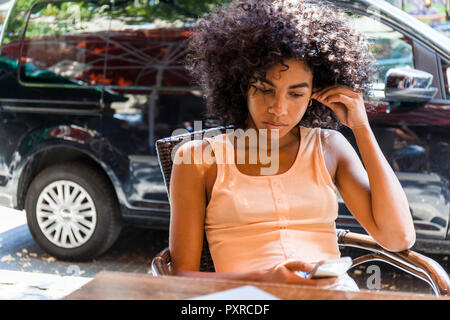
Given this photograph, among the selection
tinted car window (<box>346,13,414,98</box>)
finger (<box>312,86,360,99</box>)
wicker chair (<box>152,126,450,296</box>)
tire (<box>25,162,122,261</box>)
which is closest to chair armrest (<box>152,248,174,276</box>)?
wicker chair (<box>152,126,450,296</box>)

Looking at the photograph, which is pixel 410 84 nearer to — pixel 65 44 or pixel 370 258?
pixel 370 258

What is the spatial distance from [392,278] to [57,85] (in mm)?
2910

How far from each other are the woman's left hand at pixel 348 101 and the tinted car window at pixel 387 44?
194 centimetres

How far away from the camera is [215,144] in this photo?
1.98m

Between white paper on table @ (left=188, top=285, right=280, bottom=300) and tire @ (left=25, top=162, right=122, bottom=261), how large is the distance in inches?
126

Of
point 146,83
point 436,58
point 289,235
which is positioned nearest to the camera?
point 289,235

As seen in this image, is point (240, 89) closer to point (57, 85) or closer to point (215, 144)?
point (215, 144)

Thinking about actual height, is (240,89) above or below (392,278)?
above

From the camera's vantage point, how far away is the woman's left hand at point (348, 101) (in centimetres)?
195

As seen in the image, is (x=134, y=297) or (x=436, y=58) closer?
(x=134, y=297)

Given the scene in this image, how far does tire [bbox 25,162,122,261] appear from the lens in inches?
171

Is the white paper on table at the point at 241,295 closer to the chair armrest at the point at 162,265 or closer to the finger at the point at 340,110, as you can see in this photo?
the chair armrest at the point at 162,265

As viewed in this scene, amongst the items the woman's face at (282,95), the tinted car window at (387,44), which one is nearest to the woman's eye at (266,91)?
the woman's face at (282,95)

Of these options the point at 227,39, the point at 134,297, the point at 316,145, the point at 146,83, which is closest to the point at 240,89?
the point at 227,39
